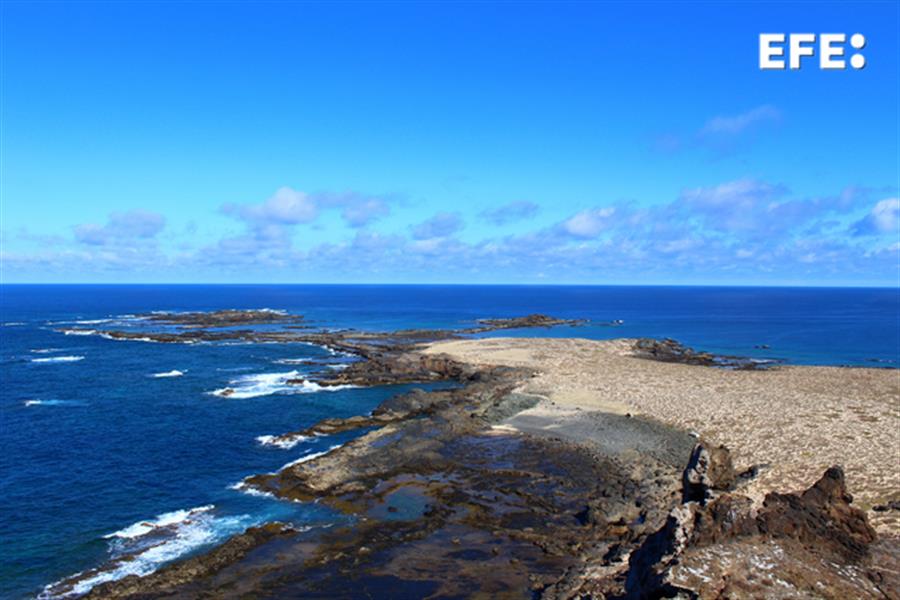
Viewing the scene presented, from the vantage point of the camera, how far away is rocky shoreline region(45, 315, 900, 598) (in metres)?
15.6

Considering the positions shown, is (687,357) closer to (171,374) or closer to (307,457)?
(307,457)

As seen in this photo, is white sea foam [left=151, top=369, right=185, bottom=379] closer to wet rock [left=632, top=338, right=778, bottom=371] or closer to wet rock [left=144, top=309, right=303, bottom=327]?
wet rock [left=144, top=309, right=303, bottom=327]

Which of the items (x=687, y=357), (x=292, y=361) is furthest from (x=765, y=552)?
(x=292, y=361)

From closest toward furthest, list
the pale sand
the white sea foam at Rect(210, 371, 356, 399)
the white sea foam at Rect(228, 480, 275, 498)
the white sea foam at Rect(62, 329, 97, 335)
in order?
the pale sand
the white sea foam at Rect(228, 480, 275, 498)
the white sea foam at Rect(210, 371, 356, 399)
the white sea foam at Rect(62, 329, 97, 335)

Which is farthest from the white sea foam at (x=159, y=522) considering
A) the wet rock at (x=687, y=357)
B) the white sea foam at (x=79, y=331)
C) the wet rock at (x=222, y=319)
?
the wet rock at (x=222, y=319)

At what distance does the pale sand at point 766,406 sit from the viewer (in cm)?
3072

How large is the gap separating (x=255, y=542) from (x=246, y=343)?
7965cm

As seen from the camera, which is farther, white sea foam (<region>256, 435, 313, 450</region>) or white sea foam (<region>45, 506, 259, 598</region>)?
white sea foam (<region>256, 435, 313, 450</region>)

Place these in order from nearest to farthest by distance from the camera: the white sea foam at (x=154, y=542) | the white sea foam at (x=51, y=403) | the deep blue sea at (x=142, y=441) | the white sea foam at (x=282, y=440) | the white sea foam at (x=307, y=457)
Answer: the white sea foam at (x=154, y=542)
the deep blue sea at (x=142, y=441)
the white sea foam at (x=307, y=457)
the white sea foam at (x=282, y=440)
the white sea foam at (x=51, y=403)

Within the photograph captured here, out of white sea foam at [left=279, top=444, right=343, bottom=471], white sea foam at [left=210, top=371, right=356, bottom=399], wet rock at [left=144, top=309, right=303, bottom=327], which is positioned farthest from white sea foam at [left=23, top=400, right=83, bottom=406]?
wet rock at [left=144, top=309, right=303, bottom=327]

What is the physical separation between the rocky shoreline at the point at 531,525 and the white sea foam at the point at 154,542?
155 cm

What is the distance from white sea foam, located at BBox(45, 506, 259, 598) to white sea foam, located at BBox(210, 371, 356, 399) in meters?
30.0

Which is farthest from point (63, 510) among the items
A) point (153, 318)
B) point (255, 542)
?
point (153, 318)

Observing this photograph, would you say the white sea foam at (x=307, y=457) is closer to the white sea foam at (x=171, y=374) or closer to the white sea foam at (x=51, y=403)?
the white sea foam at (x=51, y=403)
